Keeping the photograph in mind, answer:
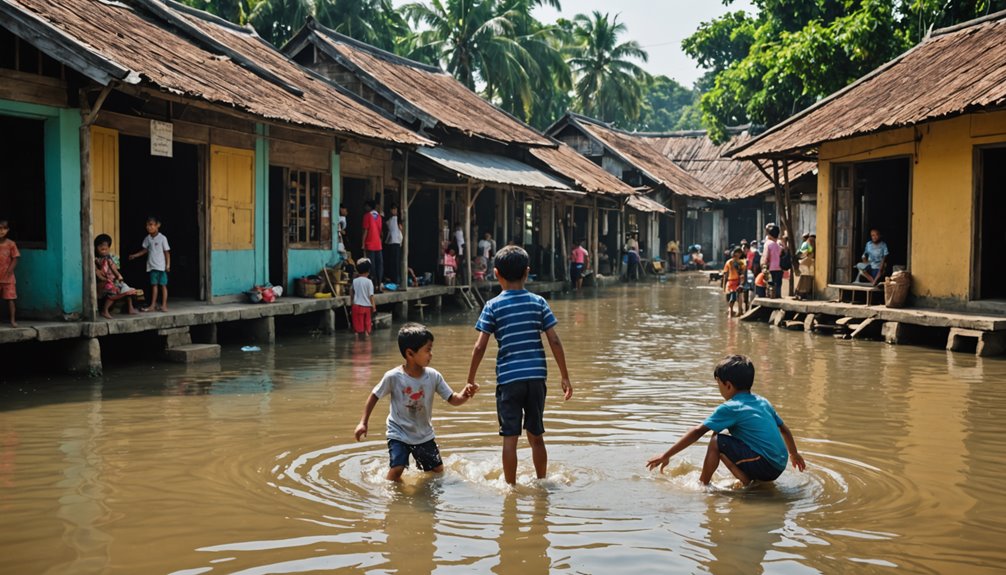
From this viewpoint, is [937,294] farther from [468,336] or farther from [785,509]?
[785,509]

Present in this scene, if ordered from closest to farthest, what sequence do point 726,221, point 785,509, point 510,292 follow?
point 785,509, point 510,292, point 726,221

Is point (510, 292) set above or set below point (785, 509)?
above

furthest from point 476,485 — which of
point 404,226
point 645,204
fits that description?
point 645,204

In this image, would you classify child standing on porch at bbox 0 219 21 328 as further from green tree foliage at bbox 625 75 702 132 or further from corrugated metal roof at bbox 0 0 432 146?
green tree foliage at bbox 625 75 702 132

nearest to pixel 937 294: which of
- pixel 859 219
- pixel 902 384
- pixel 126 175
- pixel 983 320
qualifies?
pixel 983 320

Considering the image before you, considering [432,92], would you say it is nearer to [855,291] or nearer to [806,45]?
[806,45]

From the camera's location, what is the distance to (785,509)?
6.11 meters

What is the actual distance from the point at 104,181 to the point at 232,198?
2.59m

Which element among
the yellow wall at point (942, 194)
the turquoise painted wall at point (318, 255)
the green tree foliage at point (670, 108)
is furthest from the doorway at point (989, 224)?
the green tree foliage at point (670, 108)

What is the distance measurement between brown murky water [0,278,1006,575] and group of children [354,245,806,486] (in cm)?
21

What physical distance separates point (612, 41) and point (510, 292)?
1790 inches

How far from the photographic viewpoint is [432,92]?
84.9 ft

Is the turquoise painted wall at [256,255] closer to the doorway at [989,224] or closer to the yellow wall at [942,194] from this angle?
the yellow wall at [942,194]

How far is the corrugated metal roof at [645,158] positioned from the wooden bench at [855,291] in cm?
2007
